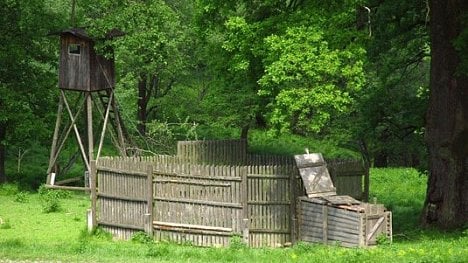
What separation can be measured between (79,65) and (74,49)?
1.18 metres

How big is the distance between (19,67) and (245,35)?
1199 centimetres

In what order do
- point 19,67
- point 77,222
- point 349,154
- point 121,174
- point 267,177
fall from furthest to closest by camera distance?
point 349,154 < point 19,67 < point 77,222 < point 121,174 < point 267,177

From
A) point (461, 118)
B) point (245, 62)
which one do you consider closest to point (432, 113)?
point (461, 118)

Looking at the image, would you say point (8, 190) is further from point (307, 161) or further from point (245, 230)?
point (307, 161)

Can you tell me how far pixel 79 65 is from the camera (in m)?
39.1

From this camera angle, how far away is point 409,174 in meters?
42.4

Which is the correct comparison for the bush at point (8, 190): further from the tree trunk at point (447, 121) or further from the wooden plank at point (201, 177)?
the tree trunk at point (447, 121)

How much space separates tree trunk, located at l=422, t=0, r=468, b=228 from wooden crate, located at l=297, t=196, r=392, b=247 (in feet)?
11.3

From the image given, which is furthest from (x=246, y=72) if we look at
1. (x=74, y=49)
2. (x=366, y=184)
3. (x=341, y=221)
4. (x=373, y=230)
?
(x=373, y=230)

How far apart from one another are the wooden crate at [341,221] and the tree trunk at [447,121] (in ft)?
11.3

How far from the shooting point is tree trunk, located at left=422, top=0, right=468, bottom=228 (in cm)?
2480

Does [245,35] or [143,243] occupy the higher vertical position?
[245,35]

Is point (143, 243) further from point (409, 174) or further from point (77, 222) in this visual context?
point (409, 174)

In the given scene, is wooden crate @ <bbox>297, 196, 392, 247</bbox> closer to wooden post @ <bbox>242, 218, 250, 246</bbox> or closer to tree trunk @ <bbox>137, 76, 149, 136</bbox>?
wooden post @ <bbox>242, 218, 250, 246</bbox>
